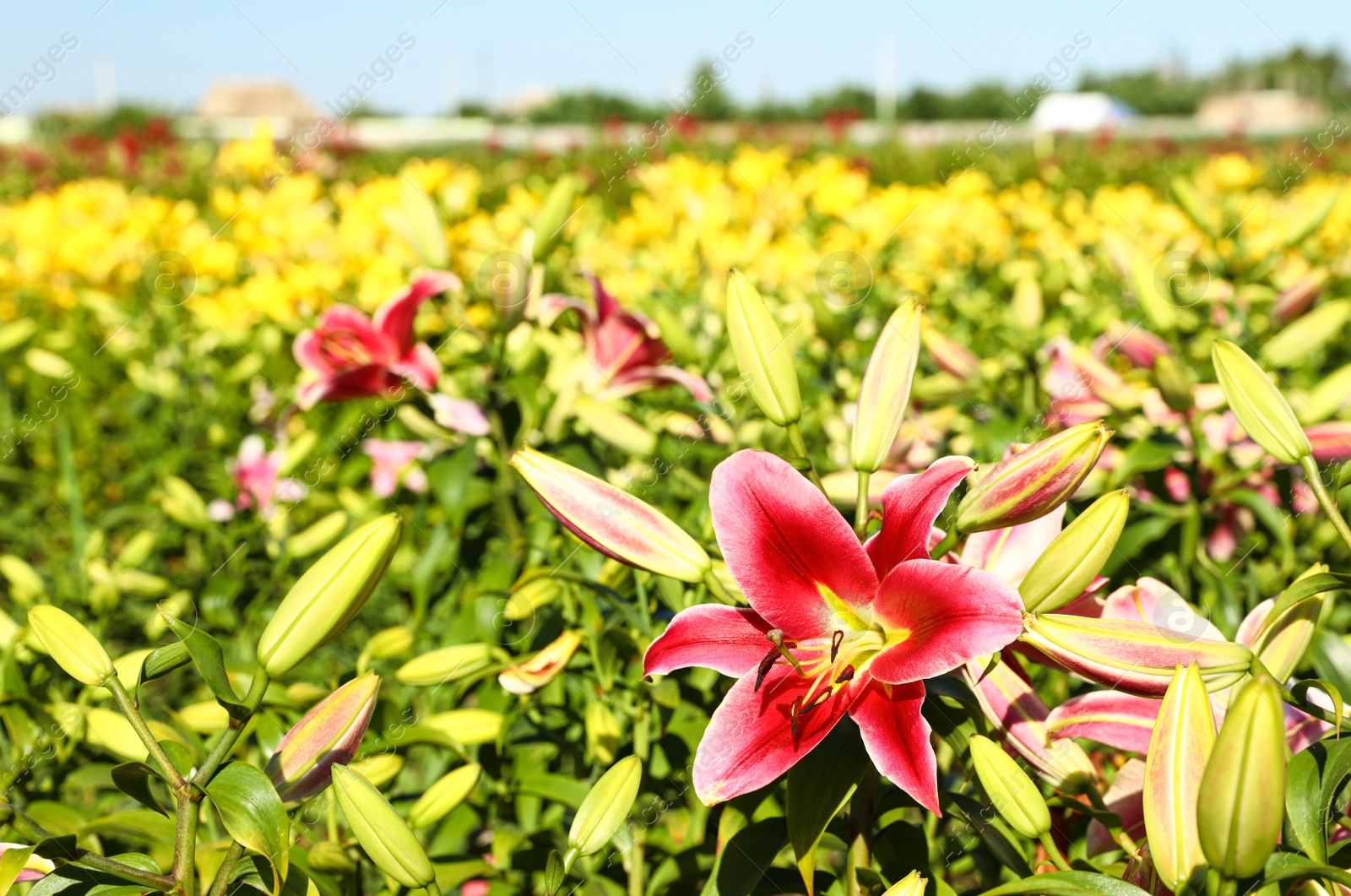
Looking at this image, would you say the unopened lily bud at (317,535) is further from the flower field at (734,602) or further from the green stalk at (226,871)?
the green stalk at (226,871)

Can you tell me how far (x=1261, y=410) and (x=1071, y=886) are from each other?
1.31ft

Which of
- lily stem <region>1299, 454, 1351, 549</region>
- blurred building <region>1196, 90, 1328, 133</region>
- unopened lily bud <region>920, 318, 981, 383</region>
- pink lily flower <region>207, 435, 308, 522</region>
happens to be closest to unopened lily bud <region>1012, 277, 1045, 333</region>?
unopened lily bud <region>920, 318, 981, 383</region>

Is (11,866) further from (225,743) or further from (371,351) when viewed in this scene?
(371,351)

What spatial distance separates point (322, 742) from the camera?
0.72 m

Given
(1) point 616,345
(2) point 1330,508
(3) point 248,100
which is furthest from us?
(3) point 248,100

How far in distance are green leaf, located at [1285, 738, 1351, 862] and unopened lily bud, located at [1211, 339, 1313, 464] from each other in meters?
0.23

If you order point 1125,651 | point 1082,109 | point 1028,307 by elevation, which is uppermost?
point 1125,651

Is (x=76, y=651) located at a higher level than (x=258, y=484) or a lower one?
higher

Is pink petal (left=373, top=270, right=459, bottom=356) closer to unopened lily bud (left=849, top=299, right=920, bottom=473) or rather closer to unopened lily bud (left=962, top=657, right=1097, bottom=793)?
unopened lily bud (left=849, top=299, right=920, bottom=473)

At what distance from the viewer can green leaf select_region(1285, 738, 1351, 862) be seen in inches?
24.3

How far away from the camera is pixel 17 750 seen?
988mm

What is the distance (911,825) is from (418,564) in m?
0.99

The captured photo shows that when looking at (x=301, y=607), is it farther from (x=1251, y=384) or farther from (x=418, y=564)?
(x=418, y=564)

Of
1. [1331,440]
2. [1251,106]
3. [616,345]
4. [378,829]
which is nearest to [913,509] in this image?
[378,829]
